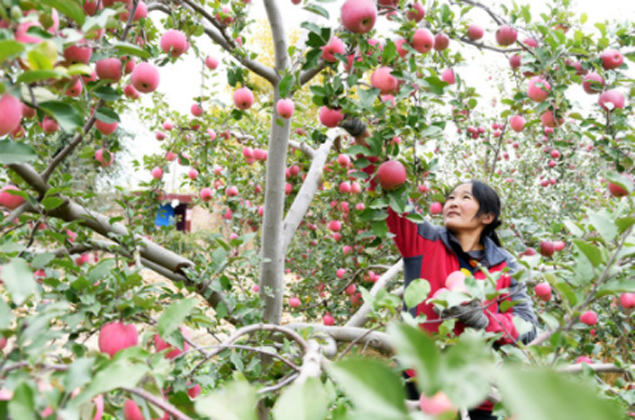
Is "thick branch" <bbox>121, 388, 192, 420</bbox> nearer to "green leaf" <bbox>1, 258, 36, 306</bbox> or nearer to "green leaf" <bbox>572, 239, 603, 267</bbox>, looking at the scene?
"green leaf" <bbox>1, 258, 36, 306</bbox>

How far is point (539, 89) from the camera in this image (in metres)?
1.64

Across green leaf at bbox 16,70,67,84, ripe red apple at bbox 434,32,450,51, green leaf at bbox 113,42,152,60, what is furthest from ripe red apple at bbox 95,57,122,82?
ripe red apple at bbox 434,32,450,51

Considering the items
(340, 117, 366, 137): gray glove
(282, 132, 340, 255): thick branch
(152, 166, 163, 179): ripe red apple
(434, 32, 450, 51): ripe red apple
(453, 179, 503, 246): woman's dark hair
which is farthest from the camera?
(152, 166, 163, 179): ripe red apple

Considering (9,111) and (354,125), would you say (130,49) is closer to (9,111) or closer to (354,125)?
(9,111)

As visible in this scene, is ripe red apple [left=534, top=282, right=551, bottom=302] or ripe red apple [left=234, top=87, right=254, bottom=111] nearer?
ripe red apple [left=534, top=282, right=551, bottom=302]

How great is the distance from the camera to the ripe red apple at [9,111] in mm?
650

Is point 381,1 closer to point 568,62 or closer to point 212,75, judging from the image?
point 568,62

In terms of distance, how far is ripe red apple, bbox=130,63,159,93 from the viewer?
1340 mm

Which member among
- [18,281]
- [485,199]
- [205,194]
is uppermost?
[18,281]

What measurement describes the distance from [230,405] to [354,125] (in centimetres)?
107

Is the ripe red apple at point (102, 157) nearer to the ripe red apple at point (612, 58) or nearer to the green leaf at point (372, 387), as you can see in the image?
the green leaf at point (372, 387)

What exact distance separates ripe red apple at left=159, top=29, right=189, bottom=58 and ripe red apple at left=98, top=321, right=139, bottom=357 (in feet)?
3.45

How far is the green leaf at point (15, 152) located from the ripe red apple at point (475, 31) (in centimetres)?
167

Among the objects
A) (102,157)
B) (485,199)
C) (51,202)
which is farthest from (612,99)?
(102,157)
